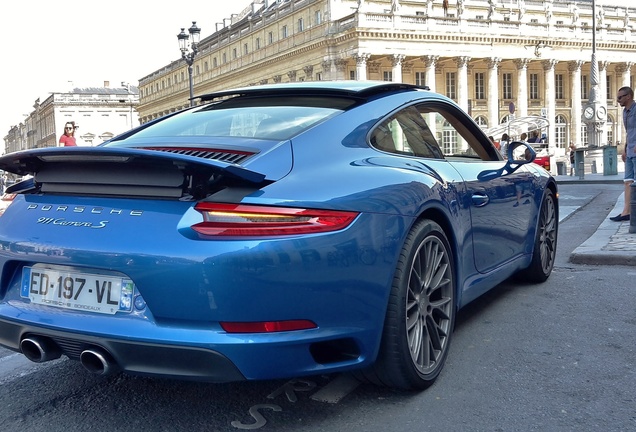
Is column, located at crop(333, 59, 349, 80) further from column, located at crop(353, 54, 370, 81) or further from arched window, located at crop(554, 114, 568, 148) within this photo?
arched window, located at crop(554, 114, 568, 148)

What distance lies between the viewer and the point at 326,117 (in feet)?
9.75

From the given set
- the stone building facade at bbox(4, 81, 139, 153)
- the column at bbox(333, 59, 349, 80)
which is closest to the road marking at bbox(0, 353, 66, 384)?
the column at bbox(333, 59, 349, 80)

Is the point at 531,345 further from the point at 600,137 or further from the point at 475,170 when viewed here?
the point at 600,137

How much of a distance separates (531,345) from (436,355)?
84 cm

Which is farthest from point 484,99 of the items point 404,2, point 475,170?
point 475,170

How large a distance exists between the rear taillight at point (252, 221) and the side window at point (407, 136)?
0.83 m

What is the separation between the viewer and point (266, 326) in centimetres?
229

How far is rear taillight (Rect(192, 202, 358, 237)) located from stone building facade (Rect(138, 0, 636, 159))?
6637 cm

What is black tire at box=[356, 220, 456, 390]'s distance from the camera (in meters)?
2.72

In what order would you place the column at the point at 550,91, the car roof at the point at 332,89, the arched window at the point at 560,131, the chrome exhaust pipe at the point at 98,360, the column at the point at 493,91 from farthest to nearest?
the arched window at the point at 560,131 < the column at the point at 550,91 < the column at the point at 493,91 < the car roof at the point at 332,89 < the chrome exhaust pipe at the point at 98,360

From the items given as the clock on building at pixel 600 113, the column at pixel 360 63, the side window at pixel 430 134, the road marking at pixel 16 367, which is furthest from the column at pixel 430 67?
the road marking at pixel 16 367

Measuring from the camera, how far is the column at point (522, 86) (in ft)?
243

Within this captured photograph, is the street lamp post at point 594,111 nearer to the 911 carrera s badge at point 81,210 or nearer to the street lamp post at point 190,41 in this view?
the street lamp post at point 190,41

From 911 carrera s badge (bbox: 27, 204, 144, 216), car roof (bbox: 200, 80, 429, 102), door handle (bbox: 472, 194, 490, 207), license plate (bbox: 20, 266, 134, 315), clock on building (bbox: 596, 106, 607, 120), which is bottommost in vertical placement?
license plate (bbox: 20, 266, 134, 315)
